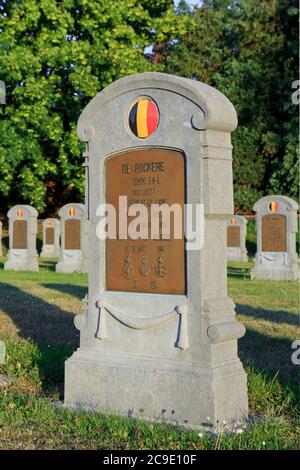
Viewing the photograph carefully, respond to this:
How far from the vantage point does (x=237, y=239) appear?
25188 mm

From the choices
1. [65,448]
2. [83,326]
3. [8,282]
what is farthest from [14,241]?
[65,448]

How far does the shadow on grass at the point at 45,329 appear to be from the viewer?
7109 mm

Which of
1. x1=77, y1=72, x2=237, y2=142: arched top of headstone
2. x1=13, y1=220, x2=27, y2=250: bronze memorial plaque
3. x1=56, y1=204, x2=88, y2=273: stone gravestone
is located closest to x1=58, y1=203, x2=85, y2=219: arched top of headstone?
x1=56, y1=204, x2=88, y2=273: stone gravestone

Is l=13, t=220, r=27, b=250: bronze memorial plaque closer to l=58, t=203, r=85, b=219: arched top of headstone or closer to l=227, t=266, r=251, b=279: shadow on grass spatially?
l=58, t=203, r=85, b=219: arched top of headstone

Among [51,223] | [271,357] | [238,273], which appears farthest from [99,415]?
[51,223]

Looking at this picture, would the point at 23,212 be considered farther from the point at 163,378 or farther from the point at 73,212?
the point at 163,378

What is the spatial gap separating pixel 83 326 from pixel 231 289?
884 centimetres

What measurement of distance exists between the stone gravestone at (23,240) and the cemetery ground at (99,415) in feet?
30.1

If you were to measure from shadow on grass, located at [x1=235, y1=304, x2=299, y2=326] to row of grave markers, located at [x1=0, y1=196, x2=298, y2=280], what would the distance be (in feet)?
17.4

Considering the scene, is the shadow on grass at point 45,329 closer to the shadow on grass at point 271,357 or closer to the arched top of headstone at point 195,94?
the shadow on grass at point 271,357

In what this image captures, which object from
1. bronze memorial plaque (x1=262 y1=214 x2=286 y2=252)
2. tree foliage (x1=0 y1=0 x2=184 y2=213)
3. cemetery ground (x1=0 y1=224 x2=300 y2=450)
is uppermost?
tree foliage (x1=0 y1=0 x2=184 y2=213)

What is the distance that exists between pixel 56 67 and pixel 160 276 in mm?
19522

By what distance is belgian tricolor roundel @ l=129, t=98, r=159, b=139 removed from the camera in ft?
19.2

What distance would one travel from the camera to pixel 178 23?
2591cm
